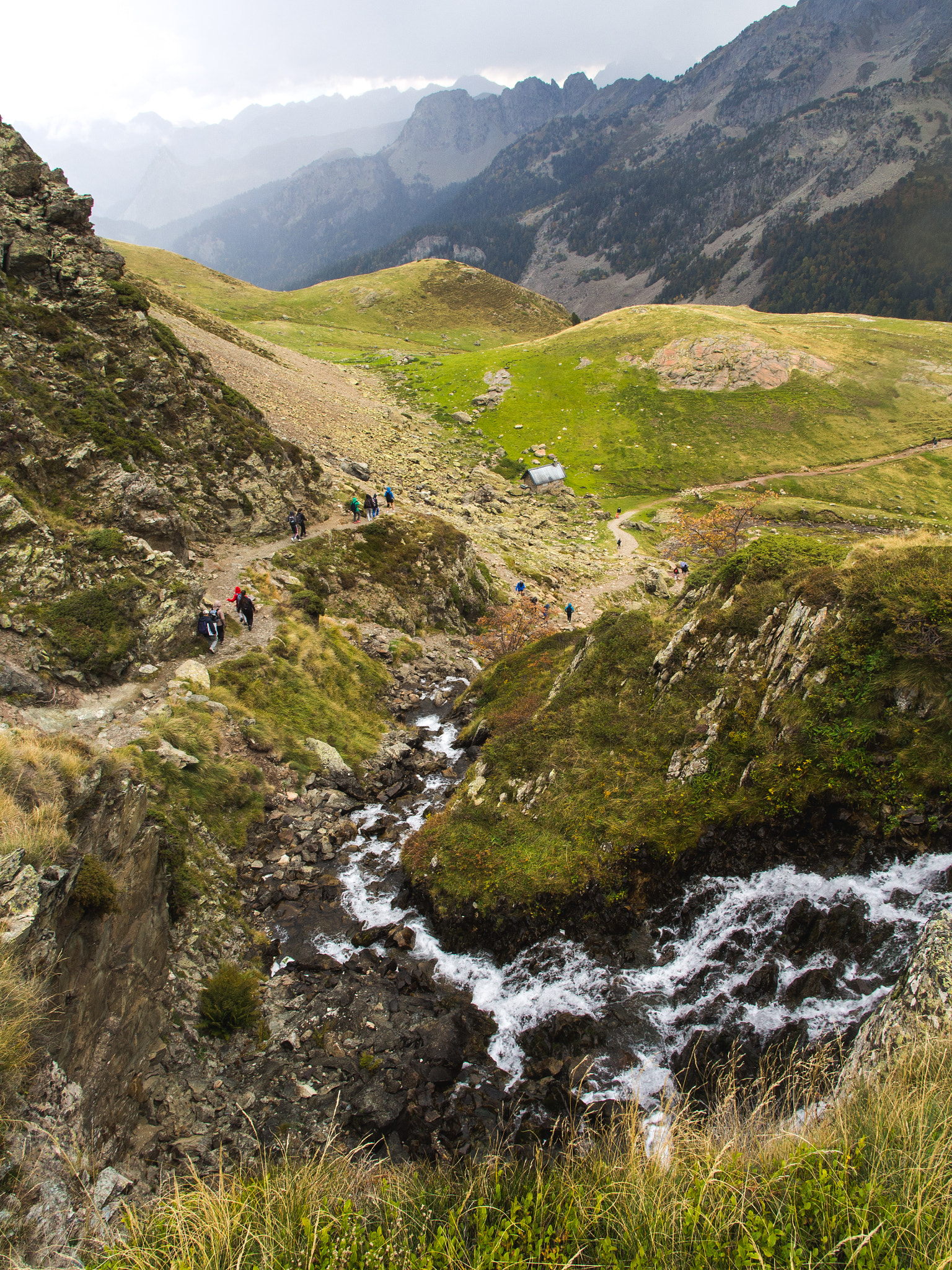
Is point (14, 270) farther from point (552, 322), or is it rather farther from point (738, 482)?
point (552, 322)

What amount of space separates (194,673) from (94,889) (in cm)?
1425

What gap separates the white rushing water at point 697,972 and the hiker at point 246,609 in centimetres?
1747

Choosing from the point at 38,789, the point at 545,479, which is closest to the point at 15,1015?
the point at 38,789

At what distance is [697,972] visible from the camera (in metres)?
14.3

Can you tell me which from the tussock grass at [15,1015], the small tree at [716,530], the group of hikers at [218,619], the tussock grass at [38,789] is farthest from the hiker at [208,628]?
the small tree at [716,530]

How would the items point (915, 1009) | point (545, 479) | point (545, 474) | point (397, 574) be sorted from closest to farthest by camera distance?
1. point (915, 1009)
2. point (397, 574)
3. point (545, 479)
4. point (545, 474)

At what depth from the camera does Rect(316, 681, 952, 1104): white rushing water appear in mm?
12109

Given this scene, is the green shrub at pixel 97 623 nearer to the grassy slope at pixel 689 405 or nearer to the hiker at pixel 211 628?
the hiker at pixel 211 628

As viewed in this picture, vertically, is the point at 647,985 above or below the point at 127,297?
below

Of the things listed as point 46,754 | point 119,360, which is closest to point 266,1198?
point 46,754

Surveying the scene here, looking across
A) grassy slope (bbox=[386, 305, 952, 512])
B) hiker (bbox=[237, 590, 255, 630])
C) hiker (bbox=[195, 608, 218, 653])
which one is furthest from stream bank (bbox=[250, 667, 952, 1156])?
grassy slope (bbox=[386, 305, 952, 512])

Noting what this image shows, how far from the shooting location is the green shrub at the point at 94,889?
481 inches

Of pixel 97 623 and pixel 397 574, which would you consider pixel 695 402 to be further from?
pixel 97 623

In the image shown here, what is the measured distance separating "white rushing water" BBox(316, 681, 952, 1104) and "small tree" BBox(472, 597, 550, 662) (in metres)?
23.1
